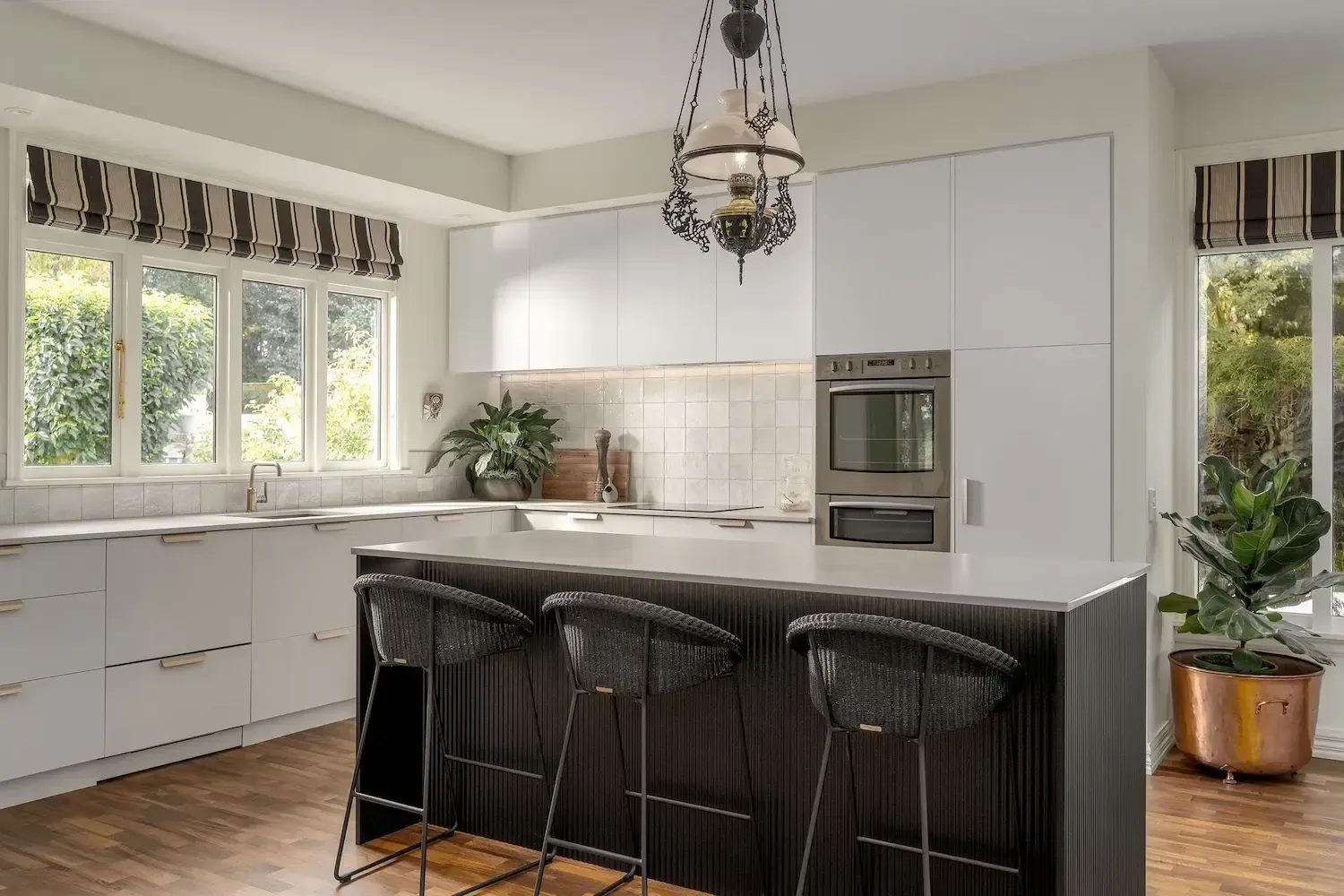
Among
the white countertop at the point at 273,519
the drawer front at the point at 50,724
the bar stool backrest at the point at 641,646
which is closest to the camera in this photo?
the bar stool backrest at the point at 641,646

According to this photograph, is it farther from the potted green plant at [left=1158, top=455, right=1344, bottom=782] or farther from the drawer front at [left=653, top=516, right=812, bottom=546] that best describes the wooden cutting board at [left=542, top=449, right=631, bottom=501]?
the potted green plant at [left=1158, top=455, right=1344, bottom=782]

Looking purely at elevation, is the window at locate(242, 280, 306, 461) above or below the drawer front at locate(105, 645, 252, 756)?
above

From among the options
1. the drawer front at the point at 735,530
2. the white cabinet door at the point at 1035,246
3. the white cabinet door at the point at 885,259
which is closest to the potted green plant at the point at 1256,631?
the white cabinet door at the point at 1035,246

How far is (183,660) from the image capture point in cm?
409

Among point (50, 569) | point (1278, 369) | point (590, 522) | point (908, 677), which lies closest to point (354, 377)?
point (590, 522)

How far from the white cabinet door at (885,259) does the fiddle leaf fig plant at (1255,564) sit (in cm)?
126

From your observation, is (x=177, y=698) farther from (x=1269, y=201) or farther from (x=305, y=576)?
(x=1269, y=201)

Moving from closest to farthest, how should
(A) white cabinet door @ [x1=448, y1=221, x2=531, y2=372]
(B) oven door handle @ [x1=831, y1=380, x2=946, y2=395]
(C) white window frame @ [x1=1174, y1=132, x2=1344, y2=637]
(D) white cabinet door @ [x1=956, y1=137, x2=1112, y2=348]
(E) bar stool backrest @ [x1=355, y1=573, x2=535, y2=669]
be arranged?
(E) bar stool backrest @ [x1=355, y1=573, x2=535, y2=669] < (D) white cabinet door @ [x1=956, y1=137, x2=1112, y2=348] < (C) white window frame @ [x1=1174, y1=132, x2=1344, y2=637] < (B) oven door handle @ [x1=831, y1=380, x2=946, y2=395] < (A) white cabinet door @ [x1=448, y1=221, x2=531, y2=372]

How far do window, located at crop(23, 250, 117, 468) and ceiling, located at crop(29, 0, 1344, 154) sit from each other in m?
1.07

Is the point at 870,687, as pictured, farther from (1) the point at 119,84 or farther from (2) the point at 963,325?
(1) the point at 119,84

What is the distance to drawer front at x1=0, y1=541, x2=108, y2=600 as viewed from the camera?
3.59m

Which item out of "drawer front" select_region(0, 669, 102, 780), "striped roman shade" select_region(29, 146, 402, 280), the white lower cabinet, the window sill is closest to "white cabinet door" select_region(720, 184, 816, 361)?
the white lower cabinet

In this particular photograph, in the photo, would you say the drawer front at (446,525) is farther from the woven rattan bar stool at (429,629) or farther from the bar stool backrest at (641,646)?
the bar stool backrest at (641,646)

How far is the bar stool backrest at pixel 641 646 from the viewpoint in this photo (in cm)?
254
